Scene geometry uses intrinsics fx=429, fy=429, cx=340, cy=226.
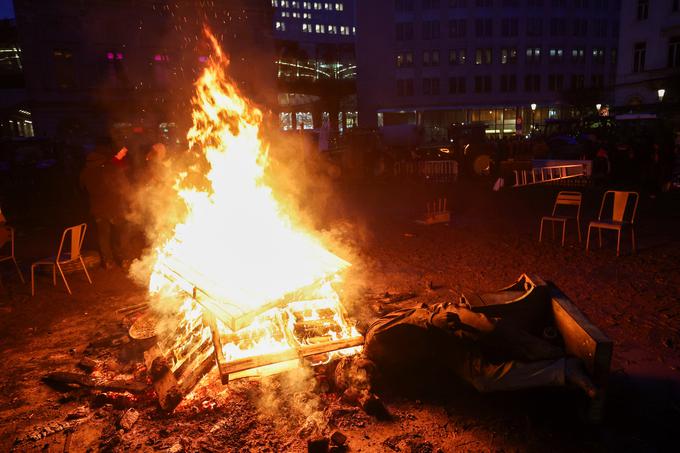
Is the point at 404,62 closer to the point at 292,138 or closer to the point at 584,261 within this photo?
the point at 292,138

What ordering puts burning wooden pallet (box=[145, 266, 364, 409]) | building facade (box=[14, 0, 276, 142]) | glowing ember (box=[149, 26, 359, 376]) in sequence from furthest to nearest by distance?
building facade (box=[14, 0, 276, 142]) < glowing ember (box=[149, 26, 359, 376]) < burning wooden pallet (box=[145, 266, 364, 409])

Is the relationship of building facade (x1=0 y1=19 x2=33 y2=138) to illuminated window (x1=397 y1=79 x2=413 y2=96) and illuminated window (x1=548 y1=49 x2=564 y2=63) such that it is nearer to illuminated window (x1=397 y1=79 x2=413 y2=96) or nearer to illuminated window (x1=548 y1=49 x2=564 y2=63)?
illuminated window (x1=397 y1=79 x2=413 y2=96)

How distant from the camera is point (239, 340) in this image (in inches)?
183

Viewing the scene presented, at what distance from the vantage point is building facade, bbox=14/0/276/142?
91.4 feet

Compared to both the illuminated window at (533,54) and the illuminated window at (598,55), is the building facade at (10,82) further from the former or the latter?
the illuminated window at (598,55)

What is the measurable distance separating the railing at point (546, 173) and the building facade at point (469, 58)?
1459 inches

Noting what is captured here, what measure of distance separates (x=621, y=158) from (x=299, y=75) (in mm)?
32689

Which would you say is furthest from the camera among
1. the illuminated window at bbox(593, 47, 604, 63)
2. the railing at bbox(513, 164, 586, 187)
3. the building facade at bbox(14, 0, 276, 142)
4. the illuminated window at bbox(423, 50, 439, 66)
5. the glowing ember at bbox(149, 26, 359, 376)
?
the illuminated window at bbox(593, 47, 604, 63)

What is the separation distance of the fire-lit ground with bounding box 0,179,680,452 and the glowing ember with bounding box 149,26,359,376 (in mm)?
618

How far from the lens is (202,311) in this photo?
200 inches

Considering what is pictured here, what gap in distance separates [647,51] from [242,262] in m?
42.8

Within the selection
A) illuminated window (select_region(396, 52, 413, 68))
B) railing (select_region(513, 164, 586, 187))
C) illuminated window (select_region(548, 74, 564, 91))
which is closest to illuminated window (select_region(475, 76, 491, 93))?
illuminated window (select_region(548, 74, 564, 91))

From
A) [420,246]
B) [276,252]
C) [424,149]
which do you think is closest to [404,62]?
[424,149]

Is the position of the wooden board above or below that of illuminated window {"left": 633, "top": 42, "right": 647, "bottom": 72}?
below
